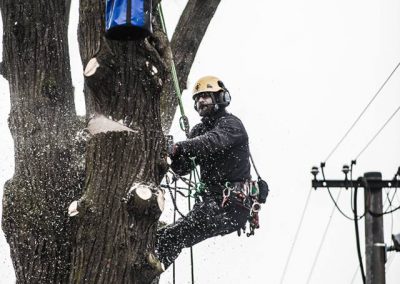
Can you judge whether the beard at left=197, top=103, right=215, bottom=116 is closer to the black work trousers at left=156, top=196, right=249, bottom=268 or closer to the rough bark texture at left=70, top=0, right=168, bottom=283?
the black work trousers at left=156, top=196, right=249, bottom=268

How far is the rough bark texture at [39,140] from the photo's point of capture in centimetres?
455

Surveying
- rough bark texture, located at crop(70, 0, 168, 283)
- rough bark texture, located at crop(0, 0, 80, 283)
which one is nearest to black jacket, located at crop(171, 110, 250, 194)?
rough bark texture, located at crop(0, 0, 80, 283)

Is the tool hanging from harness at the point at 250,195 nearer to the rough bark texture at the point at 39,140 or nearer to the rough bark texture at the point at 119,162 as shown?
the rough bark texture at the point at 39,140

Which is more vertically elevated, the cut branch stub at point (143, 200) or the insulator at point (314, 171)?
the insulator at point (314, 171)

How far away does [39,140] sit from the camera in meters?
4.70

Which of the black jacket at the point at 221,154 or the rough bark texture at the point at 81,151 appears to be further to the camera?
the black jacket at the point at 221,154

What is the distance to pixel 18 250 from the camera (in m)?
4.60

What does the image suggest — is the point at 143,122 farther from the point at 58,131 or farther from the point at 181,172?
the point at 181,172

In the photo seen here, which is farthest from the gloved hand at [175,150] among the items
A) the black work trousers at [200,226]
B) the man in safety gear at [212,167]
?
the black work trousers at [200,226]

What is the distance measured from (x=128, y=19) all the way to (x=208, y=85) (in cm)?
240

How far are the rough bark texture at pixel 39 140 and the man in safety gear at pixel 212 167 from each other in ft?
3.08

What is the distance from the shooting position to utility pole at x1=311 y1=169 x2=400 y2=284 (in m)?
9.51

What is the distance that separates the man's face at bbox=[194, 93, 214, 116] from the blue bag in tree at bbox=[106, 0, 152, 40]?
87.3 inches

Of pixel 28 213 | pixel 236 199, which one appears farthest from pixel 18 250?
pixel 236 199
